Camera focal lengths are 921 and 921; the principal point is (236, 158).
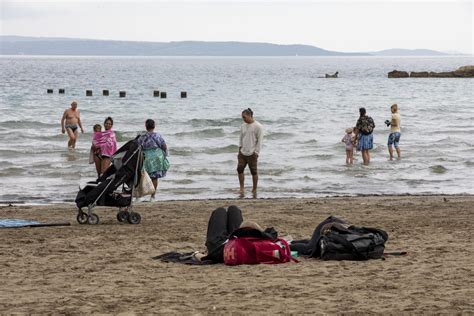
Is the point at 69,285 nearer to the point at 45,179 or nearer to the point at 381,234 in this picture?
the point at 381,234

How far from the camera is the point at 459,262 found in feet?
27.5

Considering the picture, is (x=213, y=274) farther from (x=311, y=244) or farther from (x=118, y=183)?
(x=118, y=183)

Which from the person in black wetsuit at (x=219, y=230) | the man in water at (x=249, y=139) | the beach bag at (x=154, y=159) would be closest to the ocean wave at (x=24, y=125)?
the man in water at (x=249, y=139)

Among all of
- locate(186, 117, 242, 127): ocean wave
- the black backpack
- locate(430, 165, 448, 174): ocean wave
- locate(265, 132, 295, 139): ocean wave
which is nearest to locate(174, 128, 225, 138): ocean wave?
locate(265, 132, 295, 139): ocean wave

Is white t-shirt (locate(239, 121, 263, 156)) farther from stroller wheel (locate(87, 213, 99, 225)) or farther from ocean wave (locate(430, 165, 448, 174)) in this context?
ocean wave (locate(430, 165, 448, 174))

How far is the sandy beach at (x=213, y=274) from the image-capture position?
6746 millimetres

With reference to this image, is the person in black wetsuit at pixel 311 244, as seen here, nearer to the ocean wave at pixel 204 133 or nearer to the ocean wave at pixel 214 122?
the ocean wave at pixel 204 133

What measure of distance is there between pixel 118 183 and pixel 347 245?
3746mm

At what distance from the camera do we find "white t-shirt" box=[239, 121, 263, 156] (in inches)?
594

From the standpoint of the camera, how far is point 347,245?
8.57 metres

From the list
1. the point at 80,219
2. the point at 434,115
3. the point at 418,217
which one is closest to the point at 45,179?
the point at 80,219

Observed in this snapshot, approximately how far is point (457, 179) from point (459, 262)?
11670 millimetres

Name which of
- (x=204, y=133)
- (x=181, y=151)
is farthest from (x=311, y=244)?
(x=204, y=133)

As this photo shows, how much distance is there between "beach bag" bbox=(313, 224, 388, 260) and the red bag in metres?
0.45
